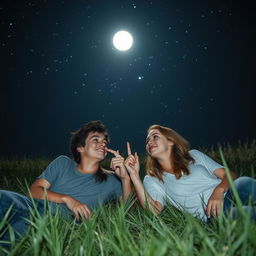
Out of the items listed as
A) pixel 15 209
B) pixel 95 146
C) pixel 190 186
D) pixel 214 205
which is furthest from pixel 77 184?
pixel 214 205

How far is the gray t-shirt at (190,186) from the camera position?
2479mm

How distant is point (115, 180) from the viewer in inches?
119

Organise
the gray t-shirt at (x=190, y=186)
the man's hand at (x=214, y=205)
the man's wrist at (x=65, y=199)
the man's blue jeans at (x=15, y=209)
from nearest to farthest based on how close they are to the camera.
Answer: the man's blue jeans at (x=15, y=209) < the man's hand at (x=214, y=205) < the man's wrist at (x=65, y=199) < the gray t-shirt at (x=190, y=186)

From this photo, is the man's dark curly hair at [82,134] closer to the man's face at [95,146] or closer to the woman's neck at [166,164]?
the man's face at [95,146]

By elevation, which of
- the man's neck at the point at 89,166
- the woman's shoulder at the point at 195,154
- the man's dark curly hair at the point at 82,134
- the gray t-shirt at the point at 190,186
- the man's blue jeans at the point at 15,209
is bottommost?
the gray t-shirt at the point at 190,186

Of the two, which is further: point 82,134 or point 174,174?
point 82,134

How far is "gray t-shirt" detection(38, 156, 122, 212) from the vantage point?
275 centimetres

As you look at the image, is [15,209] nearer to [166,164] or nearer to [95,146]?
[95,146]

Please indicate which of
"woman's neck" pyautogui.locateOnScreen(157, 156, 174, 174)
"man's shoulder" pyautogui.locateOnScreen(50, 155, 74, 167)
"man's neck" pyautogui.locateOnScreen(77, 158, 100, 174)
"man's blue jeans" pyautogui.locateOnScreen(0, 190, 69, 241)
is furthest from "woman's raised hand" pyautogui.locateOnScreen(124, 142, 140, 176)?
"man's blue jeans" pyautogui.locateOnScreen(0, 190, 69, 241)

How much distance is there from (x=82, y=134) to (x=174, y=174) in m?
1.17

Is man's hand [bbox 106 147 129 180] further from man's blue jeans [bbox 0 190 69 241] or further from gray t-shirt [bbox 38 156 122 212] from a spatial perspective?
man's blue jeans [bbox 0 190 69 241]

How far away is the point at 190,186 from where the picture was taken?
8.38 ft

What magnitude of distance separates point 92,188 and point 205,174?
44.6 inches

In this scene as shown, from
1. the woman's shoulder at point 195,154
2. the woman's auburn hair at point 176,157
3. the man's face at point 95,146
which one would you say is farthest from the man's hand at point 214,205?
the man's face at point 95,146
